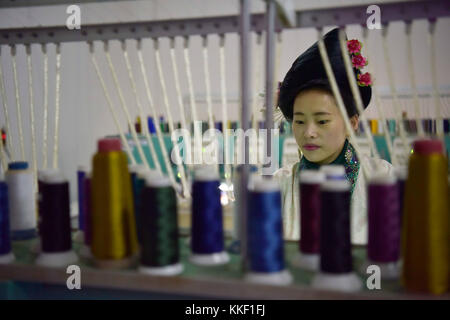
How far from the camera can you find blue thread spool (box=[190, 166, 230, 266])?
818 mm

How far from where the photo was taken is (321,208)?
2.33 ft

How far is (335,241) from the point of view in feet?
2.32

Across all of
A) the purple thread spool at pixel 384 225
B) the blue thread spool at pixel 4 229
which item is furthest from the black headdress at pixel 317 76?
the blue thread spool at pixel 4 229

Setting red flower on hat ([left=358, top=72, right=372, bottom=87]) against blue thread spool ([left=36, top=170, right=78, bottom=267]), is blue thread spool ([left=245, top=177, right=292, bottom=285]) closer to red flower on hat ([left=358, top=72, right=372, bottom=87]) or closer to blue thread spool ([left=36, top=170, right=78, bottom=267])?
blue thread spool ([left=36, top=170, right=78, bottom=267])

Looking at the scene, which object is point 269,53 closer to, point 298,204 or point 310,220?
point 310,220

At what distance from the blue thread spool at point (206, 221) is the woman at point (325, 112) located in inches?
29.0

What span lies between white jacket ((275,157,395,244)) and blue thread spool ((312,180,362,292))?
0.85m

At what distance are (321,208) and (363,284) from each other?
17cm

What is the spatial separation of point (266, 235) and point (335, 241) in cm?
12

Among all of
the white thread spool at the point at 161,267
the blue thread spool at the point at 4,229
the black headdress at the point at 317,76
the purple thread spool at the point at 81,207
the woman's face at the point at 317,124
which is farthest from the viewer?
the woman's face at the point at 317,124

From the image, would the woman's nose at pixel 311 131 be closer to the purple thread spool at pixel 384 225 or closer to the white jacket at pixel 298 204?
the white jacket at pixel 298 204

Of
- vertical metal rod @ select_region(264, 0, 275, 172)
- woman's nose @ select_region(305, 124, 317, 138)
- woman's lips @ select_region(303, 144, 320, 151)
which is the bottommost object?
woman's lips @ select_region(303, 144, 320, 151)

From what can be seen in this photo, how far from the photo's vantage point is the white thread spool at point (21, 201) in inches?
41.4

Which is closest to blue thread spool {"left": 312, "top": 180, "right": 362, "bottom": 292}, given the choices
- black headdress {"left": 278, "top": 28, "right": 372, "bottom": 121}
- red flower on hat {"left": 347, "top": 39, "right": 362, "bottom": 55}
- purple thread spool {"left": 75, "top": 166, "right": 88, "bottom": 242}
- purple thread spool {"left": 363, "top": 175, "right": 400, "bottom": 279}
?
purple thread spool {"left": 363, "top": 175, "right": 400, "bottom": 279}
